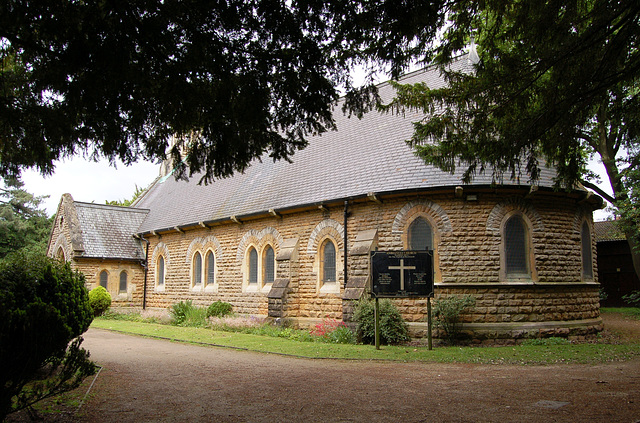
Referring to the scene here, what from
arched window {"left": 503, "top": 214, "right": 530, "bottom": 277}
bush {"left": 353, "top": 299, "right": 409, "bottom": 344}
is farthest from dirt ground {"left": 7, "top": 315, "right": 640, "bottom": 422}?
arched window {"left": 503, "top": 214, "right": 530, "bottom": 277}

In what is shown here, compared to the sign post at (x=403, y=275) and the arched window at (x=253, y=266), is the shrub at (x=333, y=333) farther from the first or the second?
the arched window at (x=253, y=266)

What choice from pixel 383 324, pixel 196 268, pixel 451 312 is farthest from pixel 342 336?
pixel 196 268

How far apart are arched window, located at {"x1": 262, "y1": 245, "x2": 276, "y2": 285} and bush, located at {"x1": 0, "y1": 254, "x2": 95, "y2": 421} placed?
11.9m

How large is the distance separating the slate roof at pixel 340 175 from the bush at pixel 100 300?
170 inches

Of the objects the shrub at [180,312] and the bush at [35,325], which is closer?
the bush at [35,325]

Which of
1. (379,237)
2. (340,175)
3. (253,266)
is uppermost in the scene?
(340,175)

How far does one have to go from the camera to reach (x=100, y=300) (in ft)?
78.3

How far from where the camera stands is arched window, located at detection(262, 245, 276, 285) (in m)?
19.0

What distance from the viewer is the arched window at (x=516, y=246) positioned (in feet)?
46.1

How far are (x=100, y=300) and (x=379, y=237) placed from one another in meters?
15.5

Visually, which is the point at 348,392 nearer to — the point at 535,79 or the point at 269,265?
the point at 535,79

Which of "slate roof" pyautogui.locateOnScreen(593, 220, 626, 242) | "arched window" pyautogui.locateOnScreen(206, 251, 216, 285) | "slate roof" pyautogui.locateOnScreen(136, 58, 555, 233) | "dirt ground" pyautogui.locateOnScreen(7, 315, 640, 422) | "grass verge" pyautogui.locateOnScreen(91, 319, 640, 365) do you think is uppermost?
"slate roof" pyautogui.locateOnScreen(136, 58, 555, 233)

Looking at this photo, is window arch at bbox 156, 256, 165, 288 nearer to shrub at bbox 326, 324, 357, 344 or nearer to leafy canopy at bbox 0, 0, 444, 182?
shrub at bbox 326, 324, 357, 344

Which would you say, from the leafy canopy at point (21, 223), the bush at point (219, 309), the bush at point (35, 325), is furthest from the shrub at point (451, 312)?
the leafy canopy at point (21, 223)
